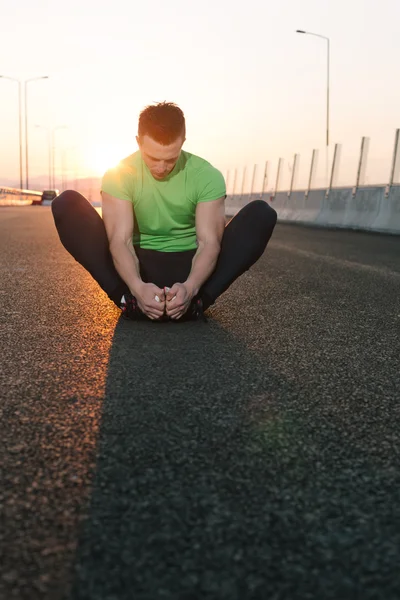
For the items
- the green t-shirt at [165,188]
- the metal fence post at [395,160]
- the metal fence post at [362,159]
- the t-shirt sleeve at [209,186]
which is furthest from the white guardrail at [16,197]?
→ the t-shirt sleeve at [209,186]

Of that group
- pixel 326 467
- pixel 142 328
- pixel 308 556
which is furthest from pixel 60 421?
pixel 142 328

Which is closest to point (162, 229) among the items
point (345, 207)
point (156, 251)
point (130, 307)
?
point (156, 251)

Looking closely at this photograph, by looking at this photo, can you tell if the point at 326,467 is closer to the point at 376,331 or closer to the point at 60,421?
the point at 60,421

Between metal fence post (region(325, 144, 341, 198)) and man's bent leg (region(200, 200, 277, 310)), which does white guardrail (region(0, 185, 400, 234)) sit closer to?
metal fence post (region(325, 144, 341, 198))

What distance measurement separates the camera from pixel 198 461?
6.24 feet

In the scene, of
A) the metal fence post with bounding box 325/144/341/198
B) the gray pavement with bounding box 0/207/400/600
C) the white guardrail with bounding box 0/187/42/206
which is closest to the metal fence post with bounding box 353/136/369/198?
the metal fence post with bounding box 325/144/341/198

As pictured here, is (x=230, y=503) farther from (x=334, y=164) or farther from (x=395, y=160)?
(x=334, y=164)

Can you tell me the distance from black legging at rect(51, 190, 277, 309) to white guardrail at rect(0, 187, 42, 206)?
124ft

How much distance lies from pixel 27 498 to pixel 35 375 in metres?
1.17

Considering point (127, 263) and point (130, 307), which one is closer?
point (127, 263)

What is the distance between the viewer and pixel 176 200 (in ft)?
12.9

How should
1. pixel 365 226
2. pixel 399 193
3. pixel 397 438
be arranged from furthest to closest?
pixel 365 226, pixel 399 193, pixel 397 438

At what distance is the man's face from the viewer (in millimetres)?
3615

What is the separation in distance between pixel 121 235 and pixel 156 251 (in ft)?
1.21
